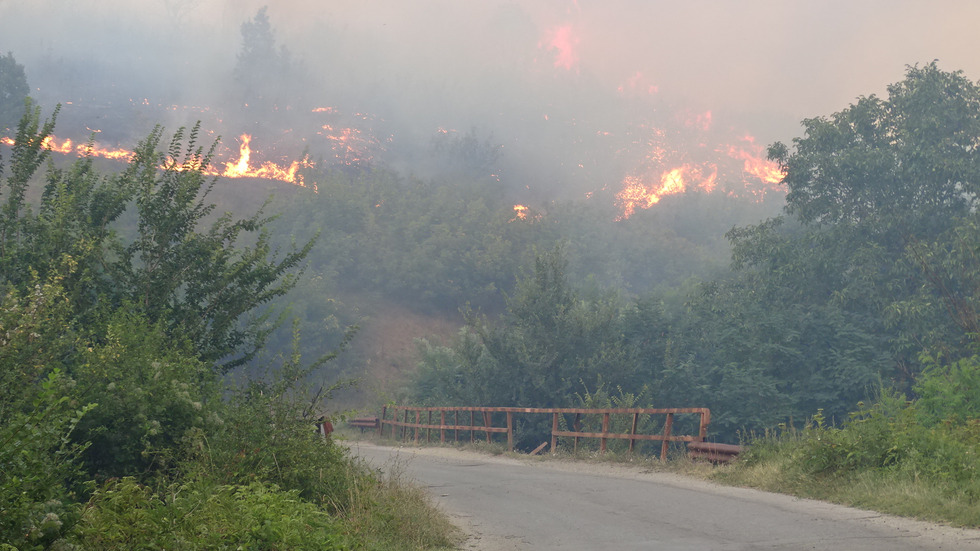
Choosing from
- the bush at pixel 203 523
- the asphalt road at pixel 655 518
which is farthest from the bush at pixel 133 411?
the asphalt road at pixel 655 518

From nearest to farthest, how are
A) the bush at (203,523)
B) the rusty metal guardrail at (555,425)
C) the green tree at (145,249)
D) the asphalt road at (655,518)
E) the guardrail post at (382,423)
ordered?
the bush at (203,523), the asphalt road at (655,518), the green tree at (145,249), the rusty metal guardrail at (555,425), the guardrail post at (382,423)

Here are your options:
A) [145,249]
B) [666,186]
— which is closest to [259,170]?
[666,186]

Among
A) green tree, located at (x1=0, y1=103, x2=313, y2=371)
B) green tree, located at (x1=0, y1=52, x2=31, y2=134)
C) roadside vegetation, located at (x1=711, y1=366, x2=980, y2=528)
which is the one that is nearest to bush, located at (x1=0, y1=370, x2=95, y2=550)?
green tree, located at (x1=0, y1=103, x2=313, y2=371)

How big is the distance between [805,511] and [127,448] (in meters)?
8.48

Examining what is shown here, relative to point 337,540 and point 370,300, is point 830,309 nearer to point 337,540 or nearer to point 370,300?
point 337,540

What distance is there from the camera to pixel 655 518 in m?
10.6

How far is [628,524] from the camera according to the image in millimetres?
10148

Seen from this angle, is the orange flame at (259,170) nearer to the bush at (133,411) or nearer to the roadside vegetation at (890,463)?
the roadside vegetation at (890,463)

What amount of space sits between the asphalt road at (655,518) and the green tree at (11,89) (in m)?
84.6

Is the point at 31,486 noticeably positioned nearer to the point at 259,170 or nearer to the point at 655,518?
the point at 655,518

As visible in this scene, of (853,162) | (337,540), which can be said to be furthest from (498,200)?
(337,540)

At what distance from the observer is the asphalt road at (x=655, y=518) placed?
339 inches

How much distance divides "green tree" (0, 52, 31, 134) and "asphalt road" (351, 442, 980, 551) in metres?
84.6

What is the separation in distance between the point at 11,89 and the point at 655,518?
9506 cm
